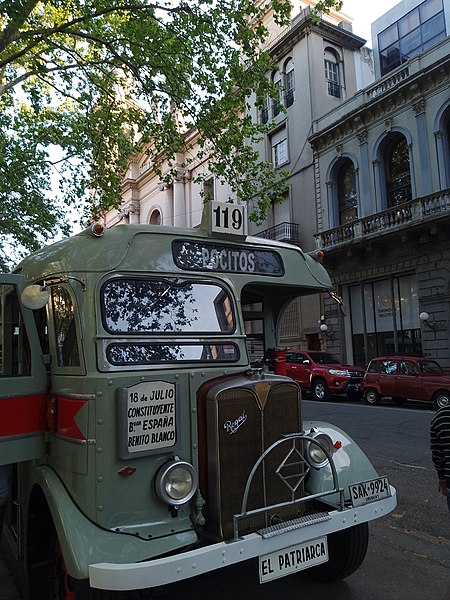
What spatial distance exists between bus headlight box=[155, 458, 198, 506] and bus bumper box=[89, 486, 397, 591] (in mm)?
368

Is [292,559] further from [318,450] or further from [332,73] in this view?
[332,73]

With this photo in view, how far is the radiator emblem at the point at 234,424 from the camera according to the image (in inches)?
125

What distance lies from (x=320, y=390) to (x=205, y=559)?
50.9 ft

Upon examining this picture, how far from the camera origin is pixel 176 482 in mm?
2980

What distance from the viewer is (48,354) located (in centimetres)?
344

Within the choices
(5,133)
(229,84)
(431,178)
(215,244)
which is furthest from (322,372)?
(215,244)

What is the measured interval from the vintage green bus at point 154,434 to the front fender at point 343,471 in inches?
0.4

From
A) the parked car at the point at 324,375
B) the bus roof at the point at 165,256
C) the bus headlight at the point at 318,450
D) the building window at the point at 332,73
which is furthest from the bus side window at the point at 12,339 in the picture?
the building window at the point at 332,73

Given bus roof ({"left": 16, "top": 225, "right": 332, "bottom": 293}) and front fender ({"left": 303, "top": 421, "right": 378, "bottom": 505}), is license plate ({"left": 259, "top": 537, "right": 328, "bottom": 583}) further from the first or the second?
bus roof ({"left": 16, "top": 225, "right": 332, "bottom": 293})

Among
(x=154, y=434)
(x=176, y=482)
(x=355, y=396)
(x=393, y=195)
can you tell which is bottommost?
(x=355, y=396)

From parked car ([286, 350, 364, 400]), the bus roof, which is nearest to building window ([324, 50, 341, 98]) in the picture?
parked car ([286, 350, 364, 400])

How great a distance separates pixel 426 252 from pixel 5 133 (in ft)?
51.2

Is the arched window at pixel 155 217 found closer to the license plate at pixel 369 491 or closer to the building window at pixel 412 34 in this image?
the building window at pixel 412 34

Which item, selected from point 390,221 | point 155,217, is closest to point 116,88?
point 390,221
